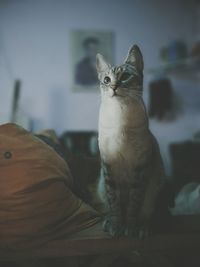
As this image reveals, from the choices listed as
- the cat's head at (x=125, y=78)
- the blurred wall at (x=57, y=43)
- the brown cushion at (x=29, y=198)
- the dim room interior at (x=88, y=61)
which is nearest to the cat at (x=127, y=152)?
the cat's head at (x=125, y=78)

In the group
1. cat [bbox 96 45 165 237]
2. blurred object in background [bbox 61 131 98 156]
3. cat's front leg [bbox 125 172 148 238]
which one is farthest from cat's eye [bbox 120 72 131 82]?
blurred object in background [bbox 61 131 98 156]

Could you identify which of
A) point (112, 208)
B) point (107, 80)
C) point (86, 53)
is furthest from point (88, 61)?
point (112, 208)

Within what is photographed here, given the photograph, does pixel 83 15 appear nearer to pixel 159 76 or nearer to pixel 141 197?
pixel 159 76

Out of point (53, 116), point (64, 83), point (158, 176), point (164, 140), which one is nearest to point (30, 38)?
point (64, 83)

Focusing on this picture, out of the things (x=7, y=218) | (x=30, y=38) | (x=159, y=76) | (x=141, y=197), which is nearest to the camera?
(x=7, y=218)

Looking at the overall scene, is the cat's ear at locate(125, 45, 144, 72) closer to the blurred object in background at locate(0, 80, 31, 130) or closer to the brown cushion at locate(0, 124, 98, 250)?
the brown cushion at locate(0, 124, 98, 250)

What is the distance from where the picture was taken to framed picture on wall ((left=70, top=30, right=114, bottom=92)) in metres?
3.40

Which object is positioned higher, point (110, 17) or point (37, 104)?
point (110, 17)

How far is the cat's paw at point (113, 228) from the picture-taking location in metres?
1.00

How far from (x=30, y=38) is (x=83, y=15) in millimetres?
598

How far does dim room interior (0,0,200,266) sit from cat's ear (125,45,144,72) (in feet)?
6.25

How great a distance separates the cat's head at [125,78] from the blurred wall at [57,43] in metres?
2.29

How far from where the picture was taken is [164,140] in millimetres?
3580

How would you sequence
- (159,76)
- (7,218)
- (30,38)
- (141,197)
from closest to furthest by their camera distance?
(7,218) < (141,197) < (30,38) < (159,76)
